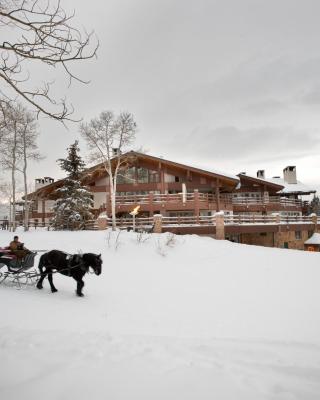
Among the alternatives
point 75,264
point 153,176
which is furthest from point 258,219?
point 75,264

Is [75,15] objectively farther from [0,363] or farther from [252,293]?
[252,293]

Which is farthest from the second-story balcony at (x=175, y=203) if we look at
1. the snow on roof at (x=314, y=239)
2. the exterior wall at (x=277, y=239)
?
the snow on roof at (x=314, y=239)

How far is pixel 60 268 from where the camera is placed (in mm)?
8641

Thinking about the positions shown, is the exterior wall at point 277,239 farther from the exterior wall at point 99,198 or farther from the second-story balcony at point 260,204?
the exterior wall at point 99,198

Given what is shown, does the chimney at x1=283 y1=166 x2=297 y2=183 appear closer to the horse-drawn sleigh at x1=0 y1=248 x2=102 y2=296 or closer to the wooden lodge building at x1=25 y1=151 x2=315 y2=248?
the wooden lodge building at x1=25 y1=151 x2=315 y2=248

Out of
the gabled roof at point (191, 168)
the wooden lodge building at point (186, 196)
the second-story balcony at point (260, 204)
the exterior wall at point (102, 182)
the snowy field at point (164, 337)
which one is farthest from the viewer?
the second-story balcony at point (260, 204)

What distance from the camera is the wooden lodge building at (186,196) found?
1121 inches

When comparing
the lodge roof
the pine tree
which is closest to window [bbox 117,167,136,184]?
the lodge roof

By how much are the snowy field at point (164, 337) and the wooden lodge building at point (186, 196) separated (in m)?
13.8

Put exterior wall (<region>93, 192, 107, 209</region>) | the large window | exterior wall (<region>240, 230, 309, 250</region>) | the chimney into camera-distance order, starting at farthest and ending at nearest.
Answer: the chimney → exterior wall (<region>93, 192, 107, 209</region>) → the large window → exterior wall (<region>240, 230, 309, 250</region>)

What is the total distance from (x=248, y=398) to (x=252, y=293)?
7.27 m

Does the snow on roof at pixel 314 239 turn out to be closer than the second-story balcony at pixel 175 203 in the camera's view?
No

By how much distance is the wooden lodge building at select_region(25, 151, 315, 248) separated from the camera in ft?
93.4

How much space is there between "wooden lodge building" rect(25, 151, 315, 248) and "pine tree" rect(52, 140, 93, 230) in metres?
1.35
